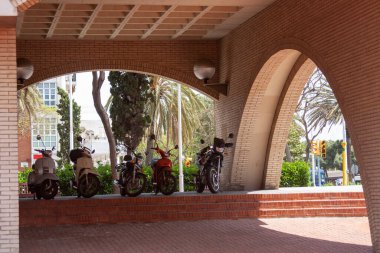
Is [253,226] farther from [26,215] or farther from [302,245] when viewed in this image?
[26,215]

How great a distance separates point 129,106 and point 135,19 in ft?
27.5

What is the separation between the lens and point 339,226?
1510cm

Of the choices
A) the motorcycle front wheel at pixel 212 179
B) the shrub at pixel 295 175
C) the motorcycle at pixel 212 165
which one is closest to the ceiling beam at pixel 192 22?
the motorcycle at pixel 212 165

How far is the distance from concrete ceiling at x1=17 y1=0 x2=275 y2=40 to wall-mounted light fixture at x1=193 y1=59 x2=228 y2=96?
0.72 m

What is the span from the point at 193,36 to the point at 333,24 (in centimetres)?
762

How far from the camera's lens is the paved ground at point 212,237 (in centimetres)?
1230

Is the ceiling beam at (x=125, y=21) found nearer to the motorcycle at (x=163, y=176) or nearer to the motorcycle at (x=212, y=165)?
the motorcycle at (x=163, y=176)

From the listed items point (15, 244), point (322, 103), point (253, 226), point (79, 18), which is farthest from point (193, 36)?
point (322, 103)

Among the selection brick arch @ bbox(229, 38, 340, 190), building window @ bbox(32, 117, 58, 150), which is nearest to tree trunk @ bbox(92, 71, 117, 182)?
brick arch @ bbox(229, 38, 340, 190)

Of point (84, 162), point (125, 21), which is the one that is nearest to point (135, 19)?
point (125, 21)

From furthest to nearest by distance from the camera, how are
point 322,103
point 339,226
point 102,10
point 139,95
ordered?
point 322,103, point 139,95, point 102,10, point 339,226

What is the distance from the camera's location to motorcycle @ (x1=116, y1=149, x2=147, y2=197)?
17.9 meters

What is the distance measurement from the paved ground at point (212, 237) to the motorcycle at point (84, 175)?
7.91ft

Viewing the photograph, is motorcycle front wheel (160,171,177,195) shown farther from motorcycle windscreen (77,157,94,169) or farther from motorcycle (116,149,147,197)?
motorcycle windscreen (77,157,94,169)
